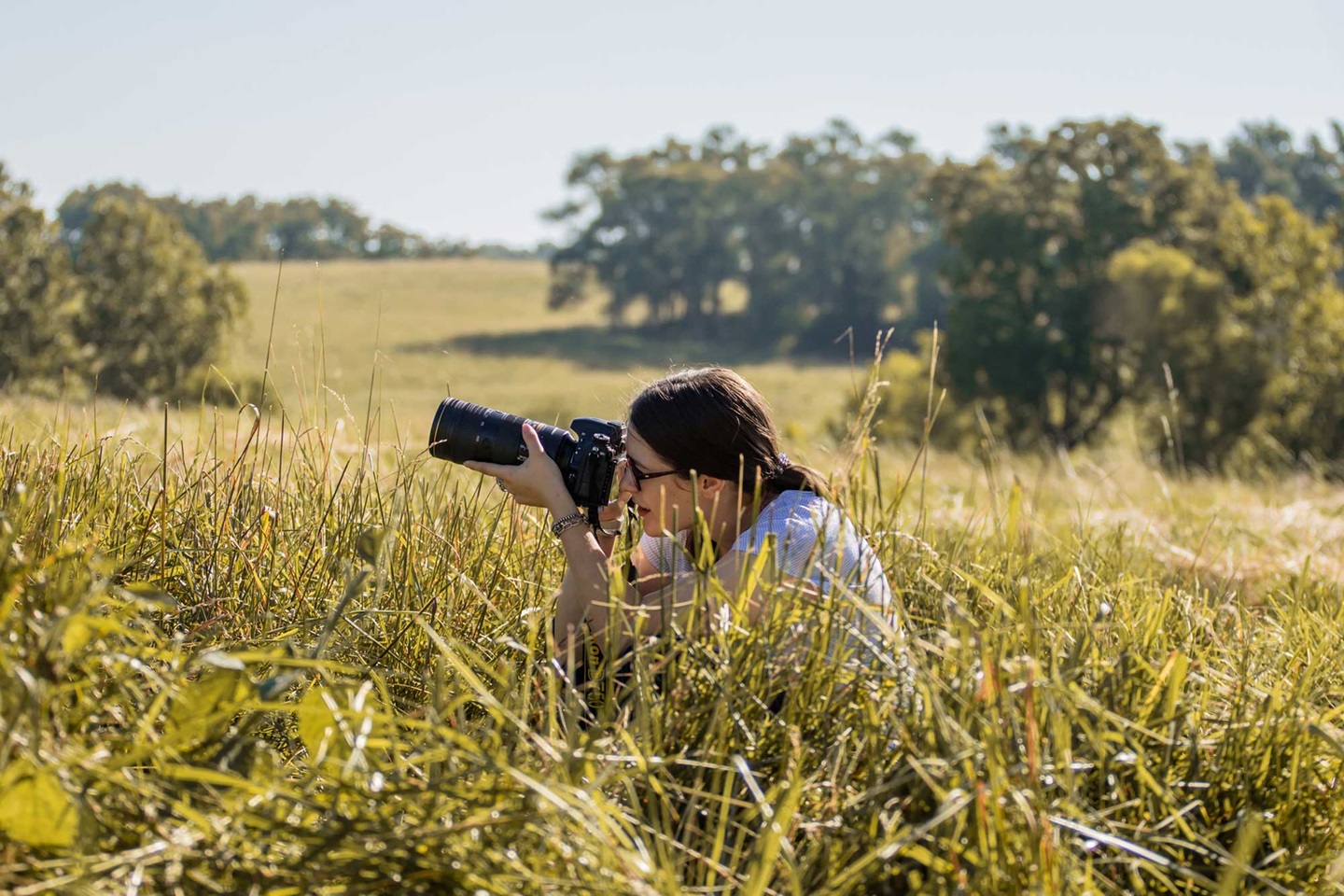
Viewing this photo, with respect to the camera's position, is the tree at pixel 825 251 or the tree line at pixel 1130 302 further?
the tree at pixel 825 251

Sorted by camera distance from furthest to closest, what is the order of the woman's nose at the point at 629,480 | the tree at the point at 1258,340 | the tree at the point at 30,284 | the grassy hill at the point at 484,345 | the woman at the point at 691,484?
the grassy hill at the point at 484,345 → the tree at the point at 30,284 → the tree at the point at 1258,340 → the woman's nose at the point at 629,480 → the woman at the point at 691,484

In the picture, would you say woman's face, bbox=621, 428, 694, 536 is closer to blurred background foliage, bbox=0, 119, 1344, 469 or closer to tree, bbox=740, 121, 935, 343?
blurred background foliage, bbox=0, 119, 1344, 469

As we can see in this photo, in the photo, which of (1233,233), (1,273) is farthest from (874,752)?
(1,273)

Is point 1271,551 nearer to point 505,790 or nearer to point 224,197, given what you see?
point 505,790

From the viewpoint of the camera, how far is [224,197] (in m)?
107

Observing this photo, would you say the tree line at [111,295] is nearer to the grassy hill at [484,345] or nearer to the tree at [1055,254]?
the grassy hill at [484,345]

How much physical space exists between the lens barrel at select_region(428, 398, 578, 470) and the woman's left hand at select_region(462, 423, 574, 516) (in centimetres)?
3

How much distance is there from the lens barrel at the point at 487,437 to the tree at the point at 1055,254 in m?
26.2

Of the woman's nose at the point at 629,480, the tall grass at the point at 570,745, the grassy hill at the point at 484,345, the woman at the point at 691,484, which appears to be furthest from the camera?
the grassy hill at the point at 484,345

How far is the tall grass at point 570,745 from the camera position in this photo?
1498 millimetres

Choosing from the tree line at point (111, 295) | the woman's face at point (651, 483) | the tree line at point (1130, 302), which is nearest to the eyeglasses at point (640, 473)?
the woman's face at point (651, 483)

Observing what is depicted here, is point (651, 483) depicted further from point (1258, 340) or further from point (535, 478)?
point (1258, 340)

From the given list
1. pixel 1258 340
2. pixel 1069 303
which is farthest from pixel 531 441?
pixel 1069 303

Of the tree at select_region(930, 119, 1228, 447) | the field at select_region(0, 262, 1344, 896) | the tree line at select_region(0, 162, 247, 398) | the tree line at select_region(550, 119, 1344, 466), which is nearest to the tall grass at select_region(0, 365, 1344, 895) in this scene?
the field at select_region(0, 262, 1344, 896)
